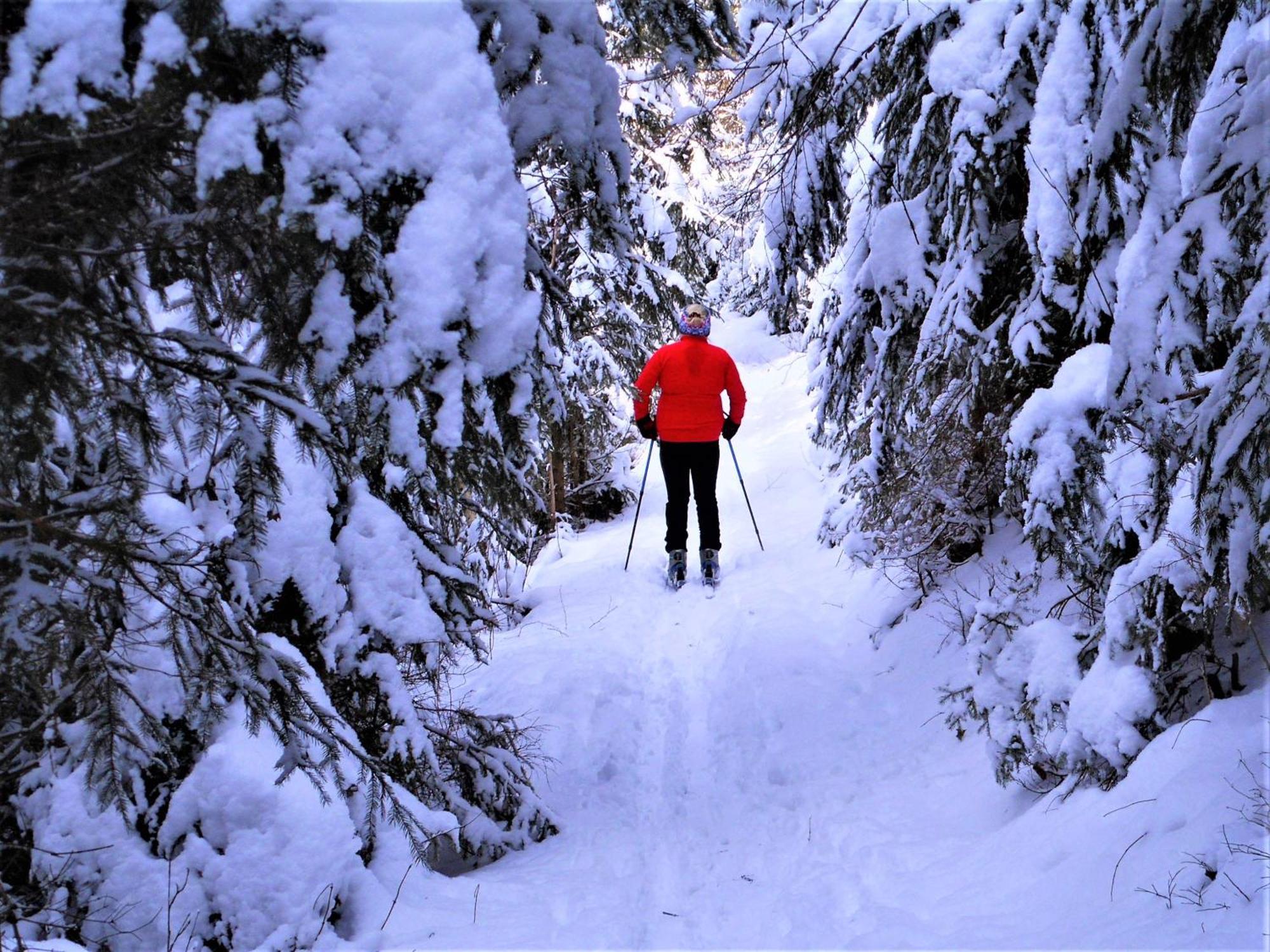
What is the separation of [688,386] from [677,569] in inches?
74.5

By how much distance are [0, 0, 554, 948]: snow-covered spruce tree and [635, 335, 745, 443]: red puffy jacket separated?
4804 millimetres

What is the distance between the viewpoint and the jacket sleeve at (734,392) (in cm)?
809

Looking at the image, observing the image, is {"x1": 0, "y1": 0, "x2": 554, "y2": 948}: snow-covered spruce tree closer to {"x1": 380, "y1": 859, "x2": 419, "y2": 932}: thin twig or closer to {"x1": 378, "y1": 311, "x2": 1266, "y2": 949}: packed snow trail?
{"x1": 380, "y1": 859, "x2": 419, "y2": 932}: thin twig

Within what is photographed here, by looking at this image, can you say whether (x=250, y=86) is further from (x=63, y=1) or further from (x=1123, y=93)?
(x=1123, y=93)

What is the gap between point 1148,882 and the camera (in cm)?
266

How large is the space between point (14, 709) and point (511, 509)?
5.83ft

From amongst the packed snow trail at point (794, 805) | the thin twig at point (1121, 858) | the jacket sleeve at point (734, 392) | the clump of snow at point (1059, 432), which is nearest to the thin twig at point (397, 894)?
the packed snow trail at point (794, 805)

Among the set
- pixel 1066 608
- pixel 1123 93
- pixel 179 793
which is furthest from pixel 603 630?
pixel 1123 93

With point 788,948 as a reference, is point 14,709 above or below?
above

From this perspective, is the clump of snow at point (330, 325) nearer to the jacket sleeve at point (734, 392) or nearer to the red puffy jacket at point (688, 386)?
the red puffy jacket at point (688, 386)

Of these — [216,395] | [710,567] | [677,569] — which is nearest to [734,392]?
[710,567]

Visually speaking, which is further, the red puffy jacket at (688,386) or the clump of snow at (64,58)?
the red puffy jacket at (688,386)

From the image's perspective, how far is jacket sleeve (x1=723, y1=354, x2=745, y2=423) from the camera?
809 cm

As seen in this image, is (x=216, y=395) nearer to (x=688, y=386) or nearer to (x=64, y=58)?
(x=64, y=58)
